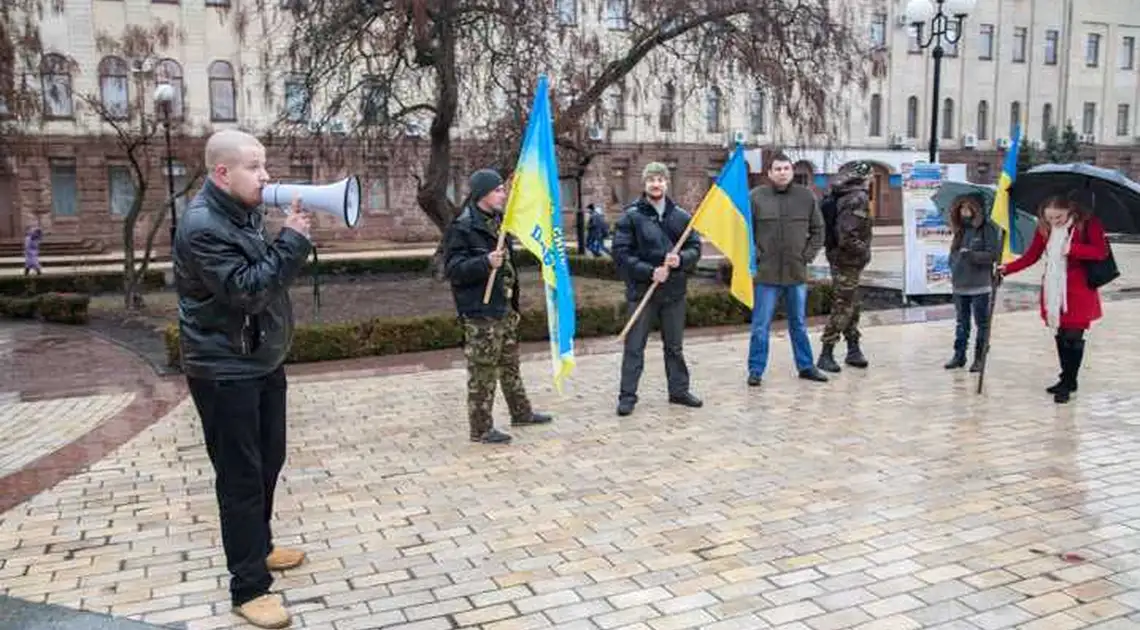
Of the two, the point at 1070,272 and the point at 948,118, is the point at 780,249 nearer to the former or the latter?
the point at 1070,272

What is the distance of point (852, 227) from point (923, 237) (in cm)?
640

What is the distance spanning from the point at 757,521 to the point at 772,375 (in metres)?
4.02

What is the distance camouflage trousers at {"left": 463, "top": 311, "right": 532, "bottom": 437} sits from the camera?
6520 mm

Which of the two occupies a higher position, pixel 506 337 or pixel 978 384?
pixel 506 337

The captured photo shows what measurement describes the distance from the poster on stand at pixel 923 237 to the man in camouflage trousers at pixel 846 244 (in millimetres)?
6024

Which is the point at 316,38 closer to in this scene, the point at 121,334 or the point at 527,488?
the point at 121,334

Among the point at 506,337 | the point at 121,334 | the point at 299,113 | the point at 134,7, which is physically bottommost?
the point at 121,334

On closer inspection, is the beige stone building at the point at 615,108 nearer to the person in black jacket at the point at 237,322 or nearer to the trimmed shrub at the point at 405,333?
the trimmed shrub at the point at 405,333

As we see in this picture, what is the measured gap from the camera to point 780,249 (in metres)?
8.31

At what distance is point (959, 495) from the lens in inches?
212

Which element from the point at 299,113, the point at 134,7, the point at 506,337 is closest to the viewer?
the point at 506,337

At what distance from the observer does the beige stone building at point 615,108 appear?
2007cm

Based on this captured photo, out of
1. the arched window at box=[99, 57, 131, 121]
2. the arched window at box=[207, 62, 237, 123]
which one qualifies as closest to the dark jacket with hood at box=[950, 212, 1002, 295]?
the arched window at box=[99, 57, 131, 121]

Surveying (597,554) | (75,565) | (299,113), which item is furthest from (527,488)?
(299,113)
